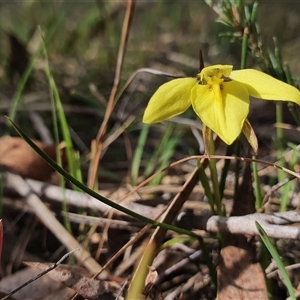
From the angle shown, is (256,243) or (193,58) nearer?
(256,243)

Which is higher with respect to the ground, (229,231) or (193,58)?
(193,58)

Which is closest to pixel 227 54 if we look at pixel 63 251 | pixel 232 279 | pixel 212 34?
pixel 212 34

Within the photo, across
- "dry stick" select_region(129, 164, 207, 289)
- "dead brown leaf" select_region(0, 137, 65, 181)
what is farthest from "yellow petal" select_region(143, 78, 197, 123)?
"dead brown leaf" select_region(0, 137, 65, 181)

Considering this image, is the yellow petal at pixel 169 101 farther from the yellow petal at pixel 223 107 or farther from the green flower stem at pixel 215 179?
the green flower stem at pixel 215 179

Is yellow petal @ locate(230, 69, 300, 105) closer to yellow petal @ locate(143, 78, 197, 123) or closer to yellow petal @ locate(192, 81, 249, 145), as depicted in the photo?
yellow petal @ locate(192, 81, 249, 145)

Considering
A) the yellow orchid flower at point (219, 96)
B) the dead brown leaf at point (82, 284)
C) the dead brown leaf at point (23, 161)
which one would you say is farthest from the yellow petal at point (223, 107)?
the dead brown leaf at point (23, 161)

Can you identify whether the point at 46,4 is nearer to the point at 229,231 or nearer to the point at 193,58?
the point at 193,58

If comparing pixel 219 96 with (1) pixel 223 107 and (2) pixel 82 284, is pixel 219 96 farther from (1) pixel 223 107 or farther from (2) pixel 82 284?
(2) pixel 82 284
